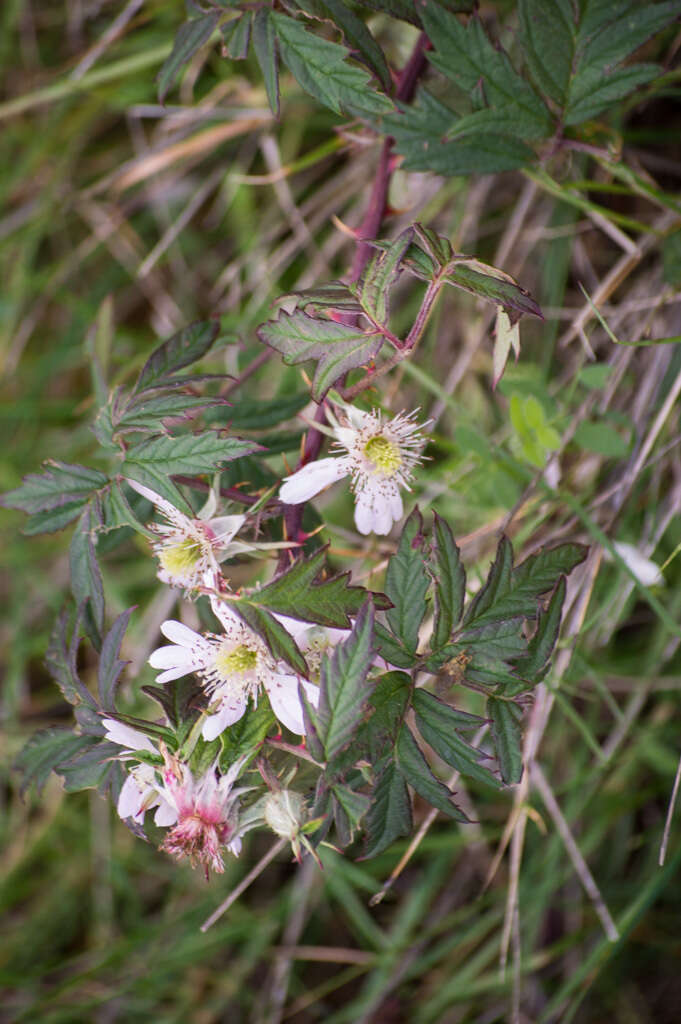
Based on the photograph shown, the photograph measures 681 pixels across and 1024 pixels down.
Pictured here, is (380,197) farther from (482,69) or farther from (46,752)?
(46,752)

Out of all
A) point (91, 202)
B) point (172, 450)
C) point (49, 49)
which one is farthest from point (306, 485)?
point (49, 49)

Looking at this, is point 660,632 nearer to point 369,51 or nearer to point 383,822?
point 383,822

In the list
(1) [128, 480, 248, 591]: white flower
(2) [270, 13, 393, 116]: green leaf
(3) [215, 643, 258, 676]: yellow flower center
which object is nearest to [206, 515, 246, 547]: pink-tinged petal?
(1) [128, 480, 248, 591]: white flower

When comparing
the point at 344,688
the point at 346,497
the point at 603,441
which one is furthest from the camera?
the point at 346,497

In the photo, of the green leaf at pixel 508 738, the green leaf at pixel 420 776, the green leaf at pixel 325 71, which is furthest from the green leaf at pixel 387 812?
the green leaf at pixel 325 71

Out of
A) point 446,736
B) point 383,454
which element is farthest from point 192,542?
point 446,736

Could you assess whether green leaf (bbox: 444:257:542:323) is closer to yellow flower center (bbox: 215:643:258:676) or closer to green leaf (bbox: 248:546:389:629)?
green leaf (bbox: 248:546:389:629)

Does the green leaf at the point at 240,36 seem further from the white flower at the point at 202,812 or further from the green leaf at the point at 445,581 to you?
the white flower at the point at 202,812
